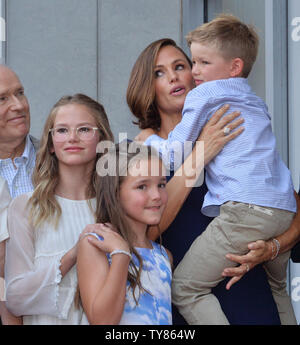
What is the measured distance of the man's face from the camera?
95.8 inches

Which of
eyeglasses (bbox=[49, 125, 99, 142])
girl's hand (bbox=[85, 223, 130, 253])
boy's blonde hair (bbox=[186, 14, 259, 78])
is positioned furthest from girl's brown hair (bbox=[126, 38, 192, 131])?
girl's hand (bbox=[85, 223, 130, 253])

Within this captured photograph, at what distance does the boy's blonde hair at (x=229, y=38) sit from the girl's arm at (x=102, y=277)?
848mm

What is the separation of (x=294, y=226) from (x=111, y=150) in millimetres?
681

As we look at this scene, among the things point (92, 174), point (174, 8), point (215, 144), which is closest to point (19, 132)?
point (92, 174)

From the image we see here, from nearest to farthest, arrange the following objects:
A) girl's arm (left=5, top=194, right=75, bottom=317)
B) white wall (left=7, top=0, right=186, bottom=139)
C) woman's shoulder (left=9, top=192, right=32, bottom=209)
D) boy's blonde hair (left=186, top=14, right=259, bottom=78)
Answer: girl's arm (left=5, top=194, right=75, bottom=317), woman's shoulder (left=9, top=192, right=32, bottom=209), boy's blonde hair (left=186, top=14, right=259, bottom=78), white wall (left=7, top=0, right=186, bottom=139)

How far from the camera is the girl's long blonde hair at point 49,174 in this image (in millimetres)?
2004

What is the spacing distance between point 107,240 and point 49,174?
0.41m

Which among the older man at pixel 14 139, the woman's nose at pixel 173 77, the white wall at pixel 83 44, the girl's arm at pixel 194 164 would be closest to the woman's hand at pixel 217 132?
the girl's arm at pixel 194 164

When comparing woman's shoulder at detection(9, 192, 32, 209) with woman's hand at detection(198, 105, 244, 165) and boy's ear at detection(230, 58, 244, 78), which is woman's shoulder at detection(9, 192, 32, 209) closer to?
woman's hand at detection(198, 105, 244, 165)

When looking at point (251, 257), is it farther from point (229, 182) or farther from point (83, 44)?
point (83, 44)

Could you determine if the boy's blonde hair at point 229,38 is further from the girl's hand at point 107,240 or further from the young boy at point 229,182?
the girl's hand at point 107,240

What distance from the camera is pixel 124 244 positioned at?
185 cm

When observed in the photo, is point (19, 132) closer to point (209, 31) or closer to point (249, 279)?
point (209, 31)

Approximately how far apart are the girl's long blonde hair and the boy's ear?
1.69ft
